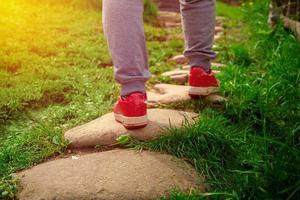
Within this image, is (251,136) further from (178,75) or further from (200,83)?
(178,75)

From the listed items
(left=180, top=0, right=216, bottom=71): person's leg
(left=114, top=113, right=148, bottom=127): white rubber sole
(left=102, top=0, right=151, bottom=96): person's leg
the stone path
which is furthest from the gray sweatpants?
(left=180, top=0, right=216, bottom=71): person's leg

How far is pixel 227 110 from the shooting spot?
2740 millimetres

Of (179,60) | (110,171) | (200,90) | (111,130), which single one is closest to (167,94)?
(200,90)

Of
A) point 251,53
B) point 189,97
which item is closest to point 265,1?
point 251,53

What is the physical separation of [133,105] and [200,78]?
0.54 meters

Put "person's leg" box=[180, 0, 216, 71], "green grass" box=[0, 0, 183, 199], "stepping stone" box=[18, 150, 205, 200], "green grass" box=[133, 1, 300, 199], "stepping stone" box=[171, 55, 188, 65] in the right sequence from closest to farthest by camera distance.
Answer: "green grass" box=[133, 1, 300, 199]
"stepping stone" box=[18, 150, 205, 200]
"green grass" box=[0, 0, 183, 199]
"person's leg" box=[180, 0, 216, 71]
"stepping stone" box=[171, 55, 188, 65]

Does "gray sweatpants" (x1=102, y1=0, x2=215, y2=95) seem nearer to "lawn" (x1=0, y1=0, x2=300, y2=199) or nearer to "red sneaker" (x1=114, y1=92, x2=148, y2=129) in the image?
"red sneaker" (x1=114, y1=92, x2=148, y2=129)

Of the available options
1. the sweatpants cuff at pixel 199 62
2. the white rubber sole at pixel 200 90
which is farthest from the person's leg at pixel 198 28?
the white rubber sole at pixel 200 90

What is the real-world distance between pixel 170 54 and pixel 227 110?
167cm

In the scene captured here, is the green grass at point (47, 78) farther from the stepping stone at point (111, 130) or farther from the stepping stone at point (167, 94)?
the stepping stone at point (167, 94)

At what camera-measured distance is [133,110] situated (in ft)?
7.67

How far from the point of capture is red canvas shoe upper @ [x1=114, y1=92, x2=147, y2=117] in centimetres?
232

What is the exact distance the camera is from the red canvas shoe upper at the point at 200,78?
8.87ft

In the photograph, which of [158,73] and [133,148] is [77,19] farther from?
[133,148]
